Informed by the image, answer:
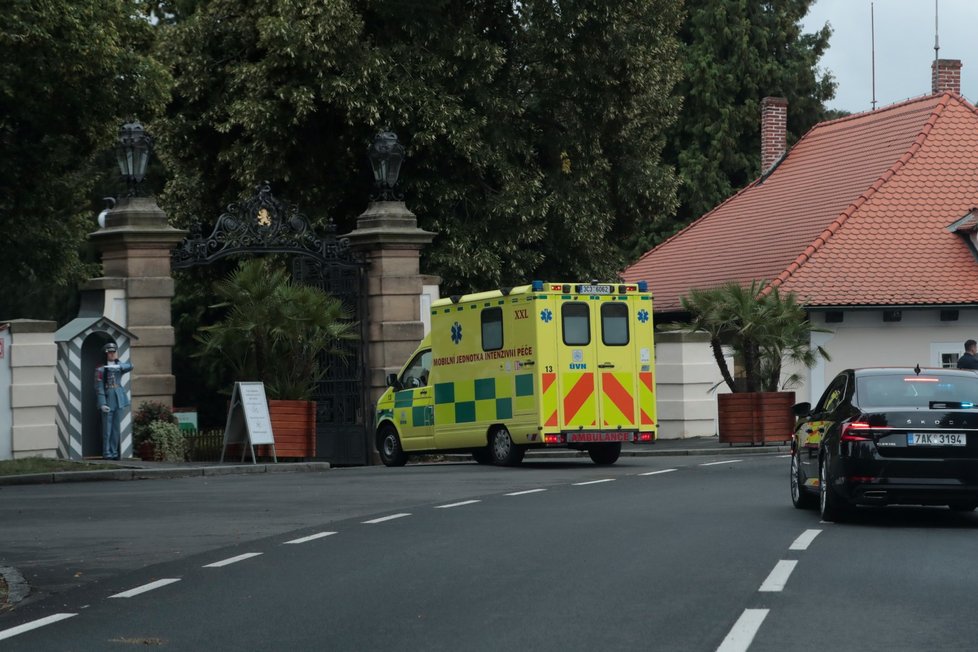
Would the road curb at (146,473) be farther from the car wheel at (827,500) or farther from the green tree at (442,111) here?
the car wheel at (827,500)

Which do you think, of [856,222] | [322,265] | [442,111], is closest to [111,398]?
[322,265]

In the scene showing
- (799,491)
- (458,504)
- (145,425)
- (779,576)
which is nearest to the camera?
(779,576)

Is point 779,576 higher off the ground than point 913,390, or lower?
lower

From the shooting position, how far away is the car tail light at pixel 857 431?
1519cm

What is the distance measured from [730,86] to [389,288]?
102 feet

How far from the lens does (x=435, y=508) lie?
58.5ft

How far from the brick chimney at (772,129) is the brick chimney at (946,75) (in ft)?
16.6

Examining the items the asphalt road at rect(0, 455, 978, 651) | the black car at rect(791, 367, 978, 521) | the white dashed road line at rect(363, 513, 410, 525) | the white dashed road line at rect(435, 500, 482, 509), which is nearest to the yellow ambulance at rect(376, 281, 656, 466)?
the asphalt road at rect(0, 455, 978, 651)

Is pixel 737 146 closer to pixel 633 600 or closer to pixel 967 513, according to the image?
pixel 967 513

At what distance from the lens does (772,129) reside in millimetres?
54000

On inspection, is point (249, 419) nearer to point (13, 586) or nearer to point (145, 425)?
point (145, 425)

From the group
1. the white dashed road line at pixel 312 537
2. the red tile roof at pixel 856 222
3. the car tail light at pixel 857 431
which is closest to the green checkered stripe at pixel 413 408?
the white dashed road line at pixel 312 537

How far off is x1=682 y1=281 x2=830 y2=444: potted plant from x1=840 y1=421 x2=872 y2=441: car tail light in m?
16.5

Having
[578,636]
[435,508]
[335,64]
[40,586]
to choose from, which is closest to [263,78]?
[335,64]
